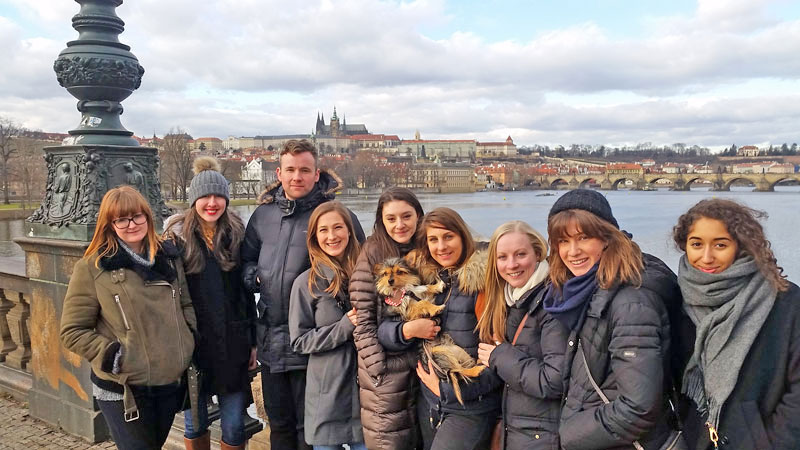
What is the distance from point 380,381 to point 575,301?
0.81m

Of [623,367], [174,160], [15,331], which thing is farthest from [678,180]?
[623,367]

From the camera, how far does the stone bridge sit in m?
55.5

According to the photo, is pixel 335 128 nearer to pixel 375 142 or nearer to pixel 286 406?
pixel 375 142

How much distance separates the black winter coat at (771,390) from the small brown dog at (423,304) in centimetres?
A: 74

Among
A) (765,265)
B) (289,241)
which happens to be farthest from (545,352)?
(289,241)

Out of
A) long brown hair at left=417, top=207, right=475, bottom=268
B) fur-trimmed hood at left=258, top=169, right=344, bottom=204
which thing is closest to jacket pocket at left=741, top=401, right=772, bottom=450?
long brown hair at left=417, top=207, right=475, bottom=268

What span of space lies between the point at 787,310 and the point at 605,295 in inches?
16.9

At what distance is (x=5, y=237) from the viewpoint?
19.8 metres

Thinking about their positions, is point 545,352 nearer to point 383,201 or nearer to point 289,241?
point 383,201

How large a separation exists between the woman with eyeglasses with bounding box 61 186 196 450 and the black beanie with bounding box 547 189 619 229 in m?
1.47

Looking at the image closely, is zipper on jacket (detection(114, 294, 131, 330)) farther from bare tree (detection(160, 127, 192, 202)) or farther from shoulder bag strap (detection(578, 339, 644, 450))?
bare tree (detection(160, 127, 192, 202))

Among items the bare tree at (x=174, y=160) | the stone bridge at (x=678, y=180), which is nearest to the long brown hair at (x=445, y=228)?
the bare tree at (x=174, y=160)

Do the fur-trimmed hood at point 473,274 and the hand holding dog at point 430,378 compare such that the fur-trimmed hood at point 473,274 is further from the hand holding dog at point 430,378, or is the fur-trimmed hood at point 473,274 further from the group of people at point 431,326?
the hand holding dog at point 430,378

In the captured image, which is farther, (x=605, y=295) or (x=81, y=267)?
(x=81, y=267)
